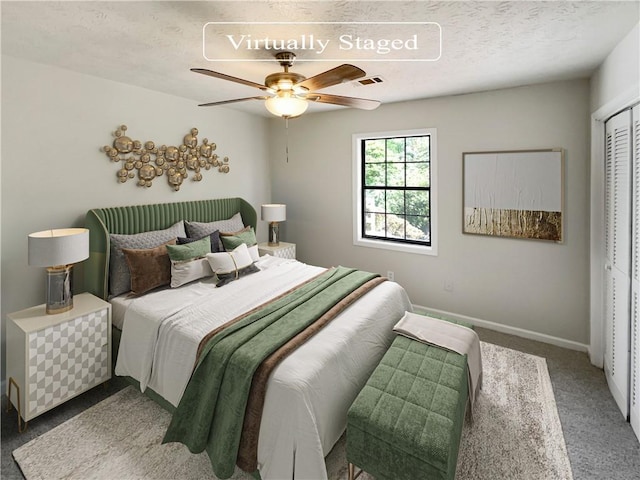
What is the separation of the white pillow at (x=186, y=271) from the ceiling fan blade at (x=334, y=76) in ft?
5.78

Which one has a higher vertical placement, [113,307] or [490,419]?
[113,307]

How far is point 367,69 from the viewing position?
8.89 ft

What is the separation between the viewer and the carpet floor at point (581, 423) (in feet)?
6.12

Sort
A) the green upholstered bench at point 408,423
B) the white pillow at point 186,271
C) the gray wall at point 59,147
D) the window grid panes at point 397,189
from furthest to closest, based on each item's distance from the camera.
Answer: the window grid panes at point 397,189, the white pillow at point 186,271, the gray wall at point 59,147, the green upholstered bench at point 408,423

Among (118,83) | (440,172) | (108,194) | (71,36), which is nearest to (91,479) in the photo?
(108,194)

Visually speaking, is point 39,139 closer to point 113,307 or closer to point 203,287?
point 113,307

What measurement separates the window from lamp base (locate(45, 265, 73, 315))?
3.05 metres

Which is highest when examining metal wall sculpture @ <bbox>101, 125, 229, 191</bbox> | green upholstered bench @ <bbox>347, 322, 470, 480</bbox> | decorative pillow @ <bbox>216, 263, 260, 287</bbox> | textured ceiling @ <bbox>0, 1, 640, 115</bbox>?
textured ceiling @ <bbox>0, 1, 640, 115</bbox>

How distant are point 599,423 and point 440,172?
2501 millimetres

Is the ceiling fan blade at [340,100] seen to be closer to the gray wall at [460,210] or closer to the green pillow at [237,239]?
the gray wall at [460,210]

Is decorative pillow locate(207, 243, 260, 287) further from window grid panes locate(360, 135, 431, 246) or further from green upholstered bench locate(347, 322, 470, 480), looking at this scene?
window grid panes locate(360, 135, 431, 246)

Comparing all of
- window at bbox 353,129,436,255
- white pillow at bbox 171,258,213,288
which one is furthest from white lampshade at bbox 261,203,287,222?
white pillow at bbox 171,258,213,288

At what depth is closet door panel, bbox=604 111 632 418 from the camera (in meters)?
2.18

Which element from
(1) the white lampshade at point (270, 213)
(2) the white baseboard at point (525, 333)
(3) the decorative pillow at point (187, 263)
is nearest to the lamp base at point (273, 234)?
(1) the white lampshade at point (270, 213)
